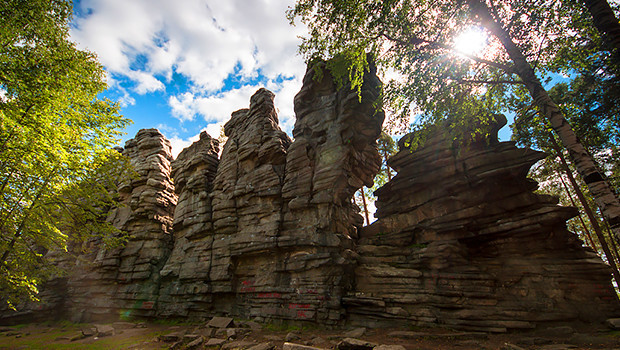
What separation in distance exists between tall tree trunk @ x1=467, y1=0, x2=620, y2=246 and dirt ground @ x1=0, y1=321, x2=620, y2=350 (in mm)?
5277

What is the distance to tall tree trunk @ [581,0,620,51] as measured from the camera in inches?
290

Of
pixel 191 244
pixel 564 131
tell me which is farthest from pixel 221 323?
pixel 564 131

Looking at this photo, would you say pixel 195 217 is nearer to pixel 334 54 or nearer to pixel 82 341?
pixel 82 341

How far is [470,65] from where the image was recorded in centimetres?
1232

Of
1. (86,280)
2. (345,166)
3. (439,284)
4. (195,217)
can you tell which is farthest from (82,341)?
(439,284)

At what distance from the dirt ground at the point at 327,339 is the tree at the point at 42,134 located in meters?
6.01

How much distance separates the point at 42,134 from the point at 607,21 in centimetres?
1978

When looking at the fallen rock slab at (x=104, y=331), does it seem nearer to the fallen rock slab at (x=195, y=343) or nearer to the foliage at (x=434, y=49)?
the fallen rock slab at (x=195, y=343)

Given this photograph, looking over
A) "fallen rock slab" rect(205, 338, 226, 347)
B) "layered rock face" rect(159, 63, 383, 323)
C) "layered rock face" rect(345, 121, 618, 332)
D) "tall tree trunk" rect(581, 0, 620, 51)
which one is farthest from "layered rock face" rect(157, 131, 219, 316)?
"tall tree trunk" rect(581, 0, 620, 51)

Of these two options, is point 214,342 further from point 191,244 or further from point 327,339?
point 191,244

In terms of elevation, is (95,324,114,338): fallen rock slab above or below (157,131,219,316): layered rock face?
below

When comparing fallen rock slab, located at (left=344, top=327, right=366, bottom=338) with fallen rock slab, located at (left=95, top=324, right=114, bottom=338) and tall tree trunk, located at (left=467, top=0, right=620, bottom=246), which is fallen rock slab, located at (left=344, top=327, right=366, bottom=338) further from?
A: fallen rock slab, located at (left=95, top=324, right=114, bottom=338)

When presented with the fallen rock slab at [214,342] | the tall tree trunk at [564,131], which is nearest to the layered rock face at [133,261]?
the fallen rock slab at [214,342]

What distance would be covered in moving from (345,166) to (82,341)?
19113mm
